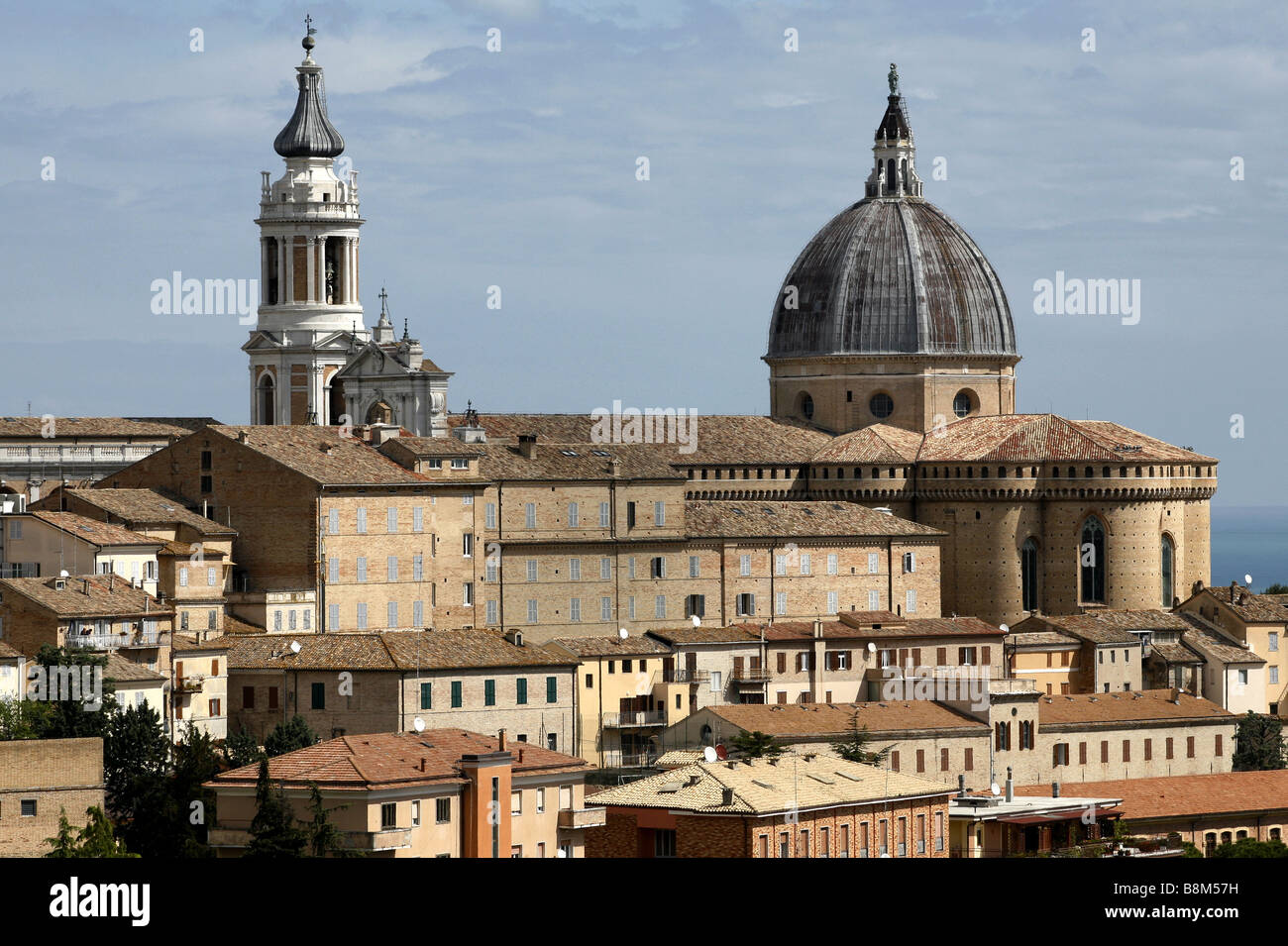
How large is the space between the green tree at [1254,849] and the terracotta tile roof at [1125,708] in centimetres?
1259

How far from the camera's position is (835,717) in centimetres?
6081

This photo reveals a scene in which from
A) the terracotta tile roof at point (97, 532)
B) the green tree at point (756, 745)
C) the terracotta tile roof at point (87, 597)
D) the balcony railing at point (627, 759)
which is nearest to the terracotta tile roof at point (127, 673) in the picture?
the terracotta tile roof at point (87, 597)

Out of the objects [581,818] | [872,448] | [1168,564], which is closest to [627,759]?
[581,818]

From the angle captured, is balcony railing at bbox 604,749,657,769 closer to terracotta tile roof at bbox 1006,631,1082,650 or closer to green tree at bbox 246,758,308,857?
terracotta tile roof at bbox 1006,631,1082,650

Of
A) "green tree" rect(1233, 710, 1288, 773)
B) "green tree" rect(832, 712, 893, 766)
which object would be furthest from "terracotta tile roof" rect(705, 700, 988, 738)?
"green tree" rect(1233, 710, 1288, 773)

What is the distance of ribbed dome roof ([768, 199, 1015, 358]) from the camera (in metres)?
85.4

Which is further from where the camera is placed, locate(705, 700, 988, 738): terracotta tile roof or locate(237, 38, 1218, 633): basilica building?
locate(237, 38, 1218, 633): basilica building

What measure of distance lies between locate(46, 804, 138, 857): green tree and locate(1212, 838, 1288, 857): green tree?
61.6 ft

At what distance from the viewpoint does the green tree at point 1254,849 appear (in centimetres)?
4822

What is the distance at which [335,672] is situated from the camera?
55.7m

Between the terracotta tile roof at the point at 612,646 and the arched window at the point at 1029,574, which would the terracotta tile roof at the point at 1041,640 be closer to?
the arched window at the point at 1029,574
